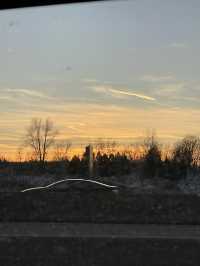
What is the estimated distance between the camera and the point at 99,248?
16.7 feet

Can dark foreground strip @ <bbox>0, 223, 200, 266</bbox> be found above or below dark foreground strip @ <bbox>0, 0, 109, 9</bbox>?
below

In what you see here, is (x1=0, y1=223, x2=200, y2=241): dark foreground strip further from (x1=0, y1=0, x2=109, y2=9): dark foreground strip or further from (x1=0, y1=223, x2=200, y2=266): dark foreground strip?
(x1=0, y1=0, x2=109, y2=9): dark foreground strip

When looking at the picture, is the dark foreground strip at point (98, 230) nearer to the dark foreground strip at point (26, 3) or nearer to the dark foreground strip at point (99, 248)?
the dark foreground strip at point (99, 248)

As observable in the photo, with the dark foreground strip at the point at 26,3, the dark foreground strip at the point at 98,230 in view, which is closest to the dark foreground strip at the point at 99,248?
the dark foreground strip at the point at 98,230

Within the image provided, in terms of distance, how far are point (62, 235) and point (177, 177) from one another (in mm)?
1511

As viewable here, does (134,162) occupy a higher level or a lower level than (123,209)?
higher

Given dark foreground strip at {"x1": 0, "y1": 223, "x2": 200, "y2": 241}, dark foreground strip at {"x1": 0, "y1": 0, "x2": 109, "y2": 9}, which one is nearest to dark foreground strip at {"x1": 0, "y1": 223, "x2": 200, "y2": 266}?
dark foreground strip at {"x1": 0, "y1": 223, "x2": 200, "y2": 241}

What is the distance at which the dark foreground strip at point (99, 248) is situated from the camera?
16.1 feet

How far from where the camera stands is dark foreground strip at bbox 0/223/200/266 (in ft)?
16.1

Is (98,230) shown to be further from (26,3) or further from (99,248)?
(26,3)

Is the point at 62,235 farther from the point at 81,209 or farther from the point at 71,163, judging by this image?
the point at 71,163

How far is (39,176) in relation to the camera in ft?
21.3

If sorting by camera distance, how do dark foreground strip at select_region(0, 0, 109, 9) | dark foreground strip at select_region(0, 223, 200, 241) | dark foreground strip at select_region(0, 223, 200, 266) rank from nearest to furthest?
dark foreground strip at select_region(0, 223, 200, 266), dark foreground strip at select_region(0, 223, 200, 241), dark foreground strip at select_region(0, 0, 109, 9)

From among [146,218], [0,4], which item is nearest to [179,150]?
[146,218]
